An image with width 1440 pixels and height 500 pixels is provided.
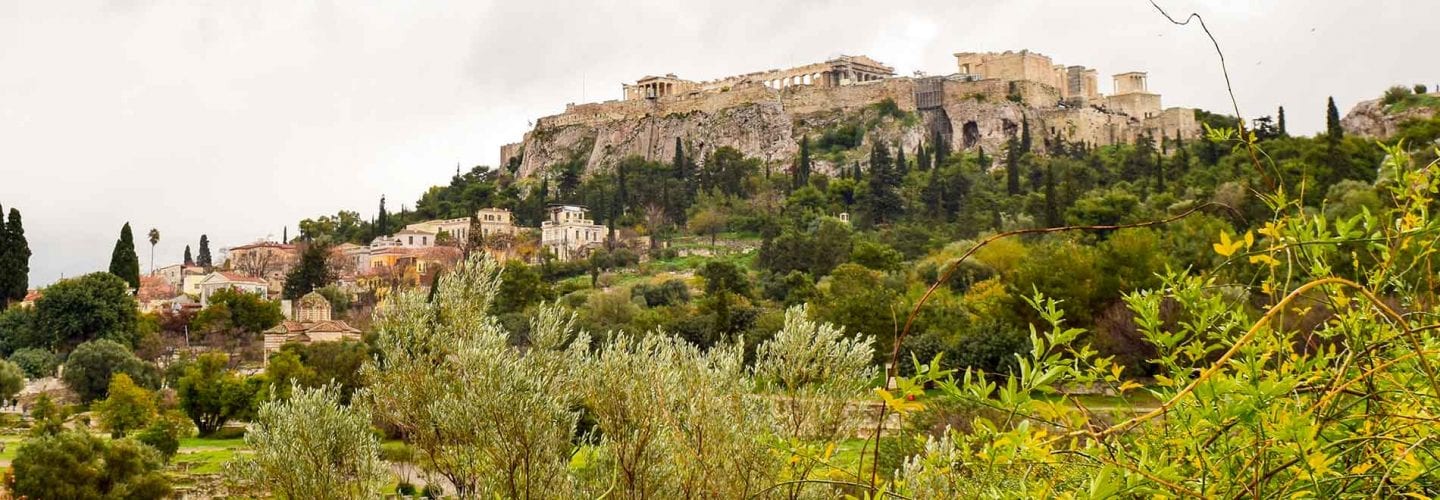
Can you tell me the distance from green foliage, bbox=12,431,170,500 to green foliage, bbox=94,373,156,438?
8999mm

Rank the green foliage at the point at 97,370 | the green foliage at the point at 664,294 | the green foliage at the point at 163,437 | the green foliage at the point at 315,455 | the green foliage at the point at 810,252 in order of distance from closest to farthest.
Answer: the green foliage at the point at 315,455 < the green foliage at the point at 163,437 < the green foliage at the point at 97,370 < the green foliage at the point at 664,294 < the green foliage at the point at 810,252

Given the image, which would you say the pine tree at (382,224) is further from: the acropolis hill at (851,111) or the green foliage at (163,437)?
the green foliage at (163,437)

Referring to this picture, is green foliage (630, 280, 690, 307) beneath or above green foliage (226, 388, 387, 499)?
beneath

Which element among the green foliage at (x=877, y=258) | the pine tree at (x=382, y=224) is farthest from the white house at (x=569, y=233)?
the green foliage at (x=877, y=258)

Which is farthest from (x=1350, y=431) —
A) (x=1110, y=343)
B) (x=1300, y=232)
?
(x=1110, y=343)

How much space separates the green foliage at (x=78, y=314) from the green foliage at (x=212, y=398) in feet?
43.6

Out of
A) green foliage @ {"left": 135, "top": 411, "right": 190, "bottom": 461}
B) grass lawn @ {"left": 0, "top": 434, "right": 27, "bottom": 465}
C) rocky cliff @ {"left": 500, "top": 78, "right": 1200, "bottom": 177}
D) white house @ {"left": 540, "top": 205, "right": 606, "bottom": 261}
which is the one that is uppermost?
rocky cliff @ {"left": 500, "top": 78, "right": 1200, "bottom": 177}

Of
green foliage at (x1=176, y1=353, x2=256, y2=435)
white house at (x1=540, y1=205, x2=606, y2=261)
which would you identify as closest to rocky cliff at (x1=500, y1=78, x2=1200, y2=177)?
white house at (x1=540, y1=205, x2=606, y2=261)

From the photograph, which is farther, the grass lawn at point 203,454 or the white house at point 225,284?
the white house at point 225,284

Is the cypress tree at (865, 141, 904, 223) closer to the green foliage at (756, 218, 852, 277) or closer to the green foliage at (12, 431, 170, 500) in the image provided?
the green foliage at (756, 218, 852, 277)

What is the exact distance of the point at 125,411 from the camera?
2689 cm

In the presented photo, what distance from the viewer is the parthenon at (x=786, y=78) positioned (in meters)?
89.9

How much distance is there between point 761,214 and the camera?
63781mm

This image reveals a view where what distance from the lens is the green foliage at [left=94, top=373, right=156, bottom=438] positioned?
2680 centimetres
